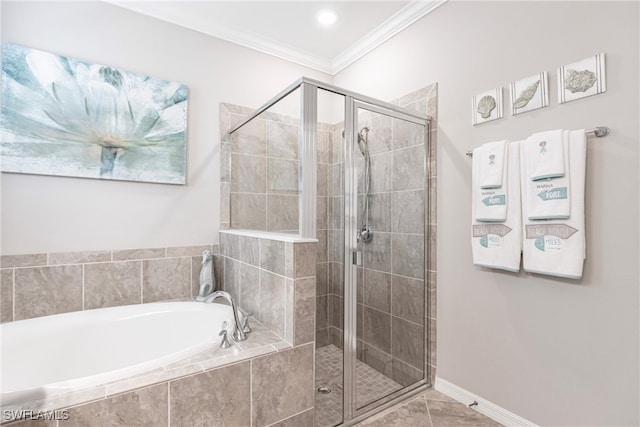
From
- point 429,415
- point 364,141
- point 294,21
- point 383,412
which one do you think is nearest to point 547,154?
point 364,141

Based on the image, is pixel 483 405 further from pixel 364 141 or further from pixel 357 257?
pixel 364 141

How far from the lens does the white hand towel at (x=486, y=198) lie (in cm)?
163

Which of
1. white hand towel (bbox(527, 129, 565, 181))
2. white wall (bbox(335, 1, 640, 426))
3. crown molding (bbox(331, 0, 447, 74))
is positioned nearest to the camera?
white wall (bbox(335, 1, 640, 426))

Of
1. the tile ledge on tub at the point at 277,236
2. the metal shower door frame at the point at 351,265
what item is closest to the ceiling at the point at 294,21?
the metal shower door frame at the point at 351,265

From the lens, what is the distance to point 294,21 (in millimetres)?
2318

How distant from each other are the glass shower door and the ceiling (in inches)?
34.3

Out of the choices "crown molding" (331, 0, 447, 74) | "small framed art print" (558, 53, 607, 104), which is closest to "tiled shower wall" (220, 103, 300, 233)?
"crown molding" (331, 0, 447, 74)

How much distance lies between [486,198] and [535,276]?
47 cm

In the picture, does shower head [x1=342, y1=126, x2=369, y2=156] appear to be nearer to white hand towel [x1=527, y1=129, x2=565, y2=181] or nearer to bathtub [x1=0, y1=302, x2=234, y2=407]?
white hand towel [x1=527, y1=129, x2=565, y2=181]

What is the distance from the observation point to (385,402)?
6.09 ft

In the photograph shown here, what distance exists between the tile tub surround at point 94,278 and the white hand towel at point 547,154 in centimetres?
215

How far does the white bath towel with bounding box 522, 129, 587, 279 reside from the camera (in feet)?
4.44

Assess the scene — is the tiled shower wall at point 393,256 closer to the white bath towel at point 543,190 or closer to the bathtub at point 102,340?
the white bath towel at point 543,190

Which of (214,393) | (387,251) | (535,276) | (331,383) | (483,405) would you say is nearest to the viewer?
(214,393)
